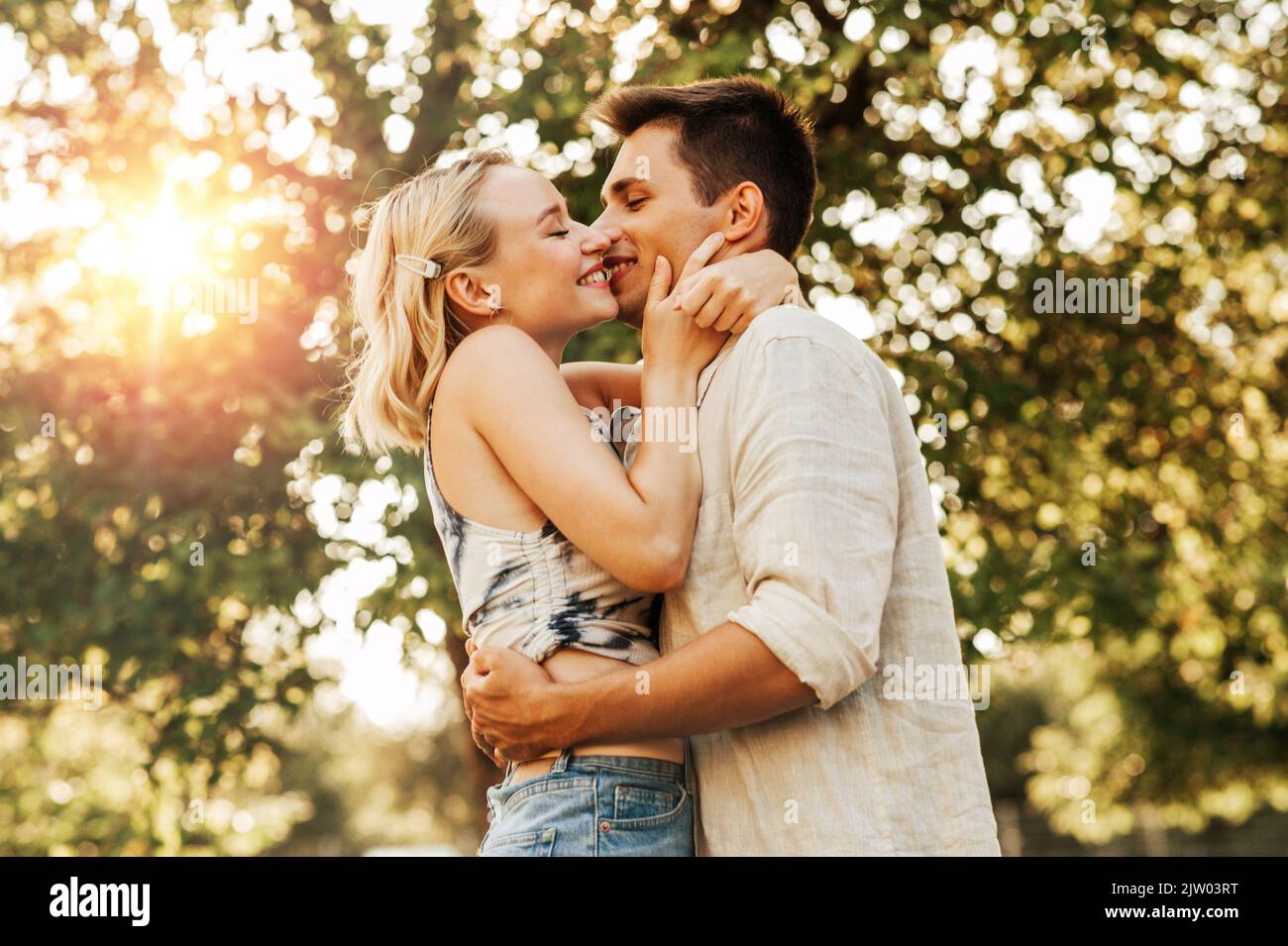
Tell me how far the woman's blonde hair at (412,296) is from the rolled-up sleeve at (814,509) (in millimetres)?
825

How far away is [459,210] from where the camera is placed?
2990 millimetres

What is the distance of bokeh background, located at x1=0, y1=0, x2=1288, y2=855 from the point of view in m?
5.99

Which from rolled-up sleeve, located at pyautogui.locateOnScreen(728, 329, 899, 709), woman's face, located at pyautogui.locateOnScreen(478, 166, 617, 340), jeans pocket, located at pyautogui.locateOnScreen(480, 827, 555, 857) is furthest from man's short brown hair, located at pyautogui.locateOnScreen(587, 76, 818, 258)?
jeans pocket, located at pyautogui.locateOnScreen(480, 827, 555, 857)

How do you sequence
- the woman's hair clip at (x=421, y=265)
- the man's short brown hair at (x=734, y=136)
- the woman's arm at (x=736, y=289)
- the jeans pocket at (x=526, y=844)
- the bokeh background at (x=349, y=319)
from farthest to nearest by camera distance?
the bokeh background at (x=349, y=319) < the man's short brown hair at (x=734, y=136) < the woman's hair clip at (x=421, y=265) < the woman's arm at (x=736, y=289) < the jeans pocket at (x=526, y=844)

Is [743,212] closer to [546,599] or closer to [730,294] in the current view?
[730,294]

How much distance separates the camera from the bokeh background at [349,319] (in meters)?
5.99

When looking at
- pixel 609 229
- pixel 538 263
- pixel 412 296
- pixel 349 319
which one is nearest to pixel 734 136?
pixel 609 229

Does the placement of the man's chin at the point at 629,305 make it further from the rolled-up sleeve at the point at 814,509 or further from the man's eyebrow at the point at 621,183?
the rolled-up sleeve at the point at 814,509

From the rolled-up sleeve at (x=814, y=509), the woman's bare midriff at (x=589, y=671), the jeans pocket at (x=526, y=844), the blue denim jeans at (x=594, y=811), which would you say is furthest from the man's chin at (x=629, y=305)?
the jeans pocket at (x=526, y=844)

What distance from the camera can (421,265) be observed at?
2955mm

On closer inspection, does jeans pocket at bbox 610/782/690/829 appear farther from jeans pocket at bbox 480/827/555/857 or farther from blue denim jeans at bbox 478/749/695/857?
jeans pocket at bbox 480/827/555/857

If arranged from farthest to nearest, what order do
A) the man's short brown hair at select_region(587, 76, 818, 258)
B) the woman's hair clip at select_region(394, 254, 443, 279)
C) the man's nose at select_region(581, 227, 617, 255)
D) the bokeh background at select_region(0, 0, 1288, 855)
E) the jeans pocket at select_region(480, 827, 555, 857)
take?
1. the bokeh background at select_region(0, 0, 1288, 855)
2. the man's short brown hair at select_region(587, 76, 818, 258)
3. the man's nose at select_region(581, 227, 617, 255)
4. the woman's hair clip at select_region(394, 254, 443, 279)
5. the jeans pocket at select_region(480, 827, 555, 857)

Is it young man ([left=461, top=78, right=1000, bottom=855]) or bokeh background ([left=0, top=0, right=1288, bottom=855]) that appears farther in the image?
bokeh background ([left=0, top=0, right=1288, bottom=855])

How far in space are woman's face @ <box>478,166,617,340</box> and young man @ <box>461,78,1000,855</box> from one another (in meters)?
0.49
